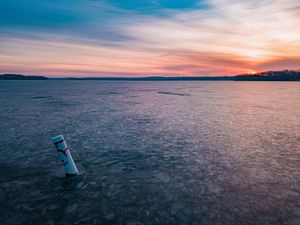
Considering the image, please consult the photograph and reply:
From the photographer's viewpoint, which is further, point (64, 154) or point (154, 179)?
point (154, 179)

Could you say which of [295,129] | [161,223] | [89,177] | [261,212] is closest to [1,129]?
[89,177]

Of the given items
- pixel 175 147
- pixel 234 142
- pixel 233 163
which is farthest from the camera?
pixel 234 142

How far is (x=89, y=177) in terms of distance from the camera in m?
4.74

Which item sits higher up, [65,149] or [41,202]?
[65,149]

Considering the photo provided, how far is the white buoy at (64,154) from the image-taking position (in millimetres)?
4492

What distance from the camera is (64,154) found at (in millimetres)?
4598

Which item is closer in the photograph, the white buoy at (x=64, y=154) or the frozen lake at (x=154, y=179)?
the frozen lake at (x=154, y=179)

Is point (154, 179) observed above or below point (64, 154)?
below

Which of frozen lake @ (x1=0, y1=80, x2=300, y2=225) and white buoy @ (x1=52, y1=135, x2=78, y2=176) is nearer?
frozen lake @ (x1=0, y1=80, x2=300, y2=225)

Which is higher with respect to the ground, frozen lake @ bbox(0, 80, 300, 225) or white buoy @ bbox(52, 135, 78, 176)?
white buoy @ bbox(52, 135, 78, 176)

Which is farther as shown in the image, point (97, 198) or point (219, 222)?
point (97, 198)

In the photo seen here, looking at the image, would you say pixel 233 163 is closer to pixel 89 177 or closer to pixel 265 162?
pixel 265 162

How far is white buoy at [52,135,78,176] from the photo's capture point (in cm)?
449

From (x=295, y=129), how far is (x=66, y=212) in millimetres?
10162
